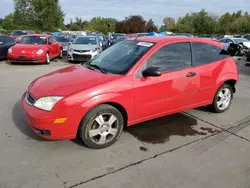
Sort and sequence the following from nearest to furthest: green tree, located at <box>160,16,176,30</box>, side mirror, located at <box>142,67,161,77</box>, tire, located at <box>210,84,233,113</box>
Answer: side mirror, located at <box>142,67,161,77</box>
tire, located at <box>210,84,233,113</box>
green tree, located at <box>160,16,176,30</box>

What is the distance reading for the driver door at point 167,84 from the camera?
350 centimetres

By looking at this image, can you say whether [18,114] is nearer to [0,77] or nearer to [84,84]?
[84,84]

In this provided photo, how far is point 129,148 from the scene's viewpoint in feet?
11.0

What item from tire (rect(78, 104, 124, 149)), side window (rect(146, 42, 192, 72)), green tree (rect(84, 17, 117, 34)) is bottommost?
tire (rect(78, 104, 124, 149))

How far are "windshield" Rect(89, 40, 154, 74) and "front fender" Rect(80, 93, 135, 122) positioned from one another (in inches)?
16.4

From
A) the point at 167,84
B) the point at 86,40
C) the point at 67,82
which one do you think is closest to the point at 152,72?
the point at 167,84

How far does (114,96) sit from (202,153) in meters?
1.50

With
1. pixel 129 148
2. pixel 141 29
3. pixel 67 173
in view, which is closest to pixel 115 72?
pixel 129 148

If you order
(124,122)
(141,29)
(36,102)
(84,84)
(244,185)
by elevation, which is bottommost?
(244,185)

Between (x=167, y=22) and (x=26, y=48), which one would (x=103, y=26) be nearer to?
(x=167, y=22)

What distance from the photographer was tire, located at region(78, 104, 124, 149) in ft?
10.3

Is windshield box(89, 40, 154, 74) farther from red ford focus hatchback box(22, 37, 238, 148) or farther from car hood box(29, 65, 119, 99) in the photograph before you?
car hood box(29, 65, 119, 99)

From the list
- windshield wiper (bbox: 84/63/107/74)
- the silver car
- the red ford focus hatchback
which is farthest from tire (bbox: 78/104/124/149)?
the silver car

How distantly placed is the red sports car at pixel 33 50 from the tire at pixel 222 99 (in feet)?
28.0
